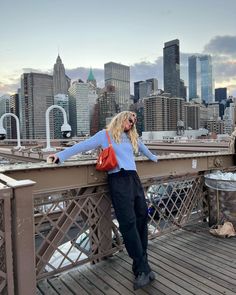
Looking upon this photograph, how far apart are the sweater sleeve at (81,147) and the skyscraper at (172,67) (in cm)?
15635

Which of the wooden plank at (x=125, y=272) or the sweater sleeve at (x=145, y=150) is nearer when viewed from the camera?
the wooden plank at (x=125, y=272)

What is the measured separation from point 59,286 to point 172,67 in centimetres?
17330

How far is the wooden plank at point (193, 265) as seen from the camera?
3.04 meters

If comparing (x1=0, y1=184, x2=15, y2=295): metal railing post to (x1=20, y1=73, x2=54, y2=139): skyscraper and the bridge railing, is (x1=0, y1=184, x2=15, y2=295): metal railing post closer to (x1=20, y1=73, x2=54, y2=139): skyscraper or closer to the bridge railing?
the bridge railing

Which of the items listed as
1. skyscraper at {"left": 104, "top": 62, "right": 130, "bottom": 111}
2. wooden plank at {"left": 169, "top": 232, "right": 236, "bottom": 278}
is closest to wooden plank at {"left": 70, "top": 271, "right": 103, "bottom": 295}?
wooden plank at {"left": 169, "top": 232, "right": 236, "bottom": 278}

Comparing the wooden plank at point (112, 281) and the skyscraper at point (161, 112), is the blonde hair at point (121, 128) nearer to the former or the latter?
the wooden plank at point (112, 281)

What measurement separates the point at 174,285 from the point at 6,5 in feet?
63.6

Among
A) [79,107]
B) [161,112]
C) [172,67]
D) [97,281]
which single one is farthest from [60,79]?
[172,67]


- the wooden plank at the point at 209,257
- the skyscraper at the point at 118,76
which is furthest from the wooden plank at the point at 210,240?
the skyscraper at the point at 118,76

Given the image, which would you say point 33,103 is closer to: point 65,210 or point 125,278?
point 65,210

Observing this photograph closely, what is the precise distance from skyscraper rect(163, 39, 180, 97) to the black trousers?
513ft

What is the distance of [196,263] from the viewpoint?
358 centimetres

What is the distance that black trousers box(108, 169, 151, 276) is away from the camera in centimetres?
299

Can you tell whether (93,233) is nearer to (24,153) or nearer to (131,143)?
(131,143)
